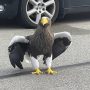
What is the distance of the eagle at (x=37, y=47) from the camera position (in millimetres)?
5375

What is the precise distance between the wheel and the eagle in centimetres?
275

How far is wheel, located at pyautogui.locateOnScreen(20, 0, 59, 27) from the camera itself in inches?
329

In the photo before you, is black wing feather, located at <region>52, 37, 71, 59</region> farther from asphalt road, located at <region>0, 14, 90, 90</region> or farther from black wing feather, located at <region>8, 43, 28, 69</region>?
black wing feather, located at <region>8, 43, 28, 69</region>

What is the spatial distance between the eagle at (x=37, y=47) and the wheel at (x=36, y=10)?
275 centimetres

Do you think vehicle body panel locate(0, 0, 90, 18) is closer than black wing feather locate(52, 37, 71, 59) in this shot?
No

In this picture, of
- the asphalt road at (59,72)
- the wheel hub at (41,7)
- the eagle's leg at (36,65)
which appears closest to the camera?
the asphalt road at (59,72)

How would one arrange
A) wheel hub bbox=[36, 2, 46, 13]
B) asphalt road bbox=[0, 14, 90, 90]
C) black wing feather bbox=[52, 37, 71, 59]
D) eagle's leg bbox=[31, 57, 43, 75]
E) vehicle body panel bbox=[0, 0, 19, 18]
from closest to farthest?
asphalt road bbox=[0, 14, 90, 90]
eagle's leg bbox=[31, 57, 43, 75]
black wing feather bbox=[52, 37, 71, 59]
vehicle body panel bbox=[0, 0, 19, 18]
wheel hub bbox=[36, 2, 46, 13]

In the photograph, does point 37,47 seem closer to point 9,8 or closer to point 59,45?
point 59,45

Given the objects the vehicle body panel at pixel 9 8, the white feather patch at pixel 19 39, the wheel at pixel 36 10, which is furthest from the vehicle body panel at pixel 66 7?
the white feather patch at pixel 19 39

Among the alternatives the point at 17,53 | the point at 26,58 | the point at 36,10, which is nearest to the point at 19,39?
the point at 17,53

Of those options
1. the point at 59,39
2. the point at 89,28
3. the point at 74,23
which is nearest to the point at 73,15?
the point at 74,23

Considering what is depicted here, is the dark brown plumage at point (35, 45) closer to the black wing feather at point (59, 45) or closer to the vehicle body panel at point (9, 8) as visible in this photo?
the black wing feather at point (59, 45)

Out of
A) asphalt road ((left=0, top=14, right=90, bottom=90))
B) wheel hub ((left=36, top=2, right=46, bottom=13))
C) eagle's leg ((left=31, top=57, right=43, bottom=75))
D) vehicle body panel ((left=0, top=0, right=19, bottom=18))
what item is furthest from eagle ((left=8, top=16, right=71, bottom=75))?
wheel hub ((left=36, top=2, right=46, bottom=13))

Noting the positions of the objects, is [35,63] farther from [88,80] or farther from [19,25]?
[19,25]
